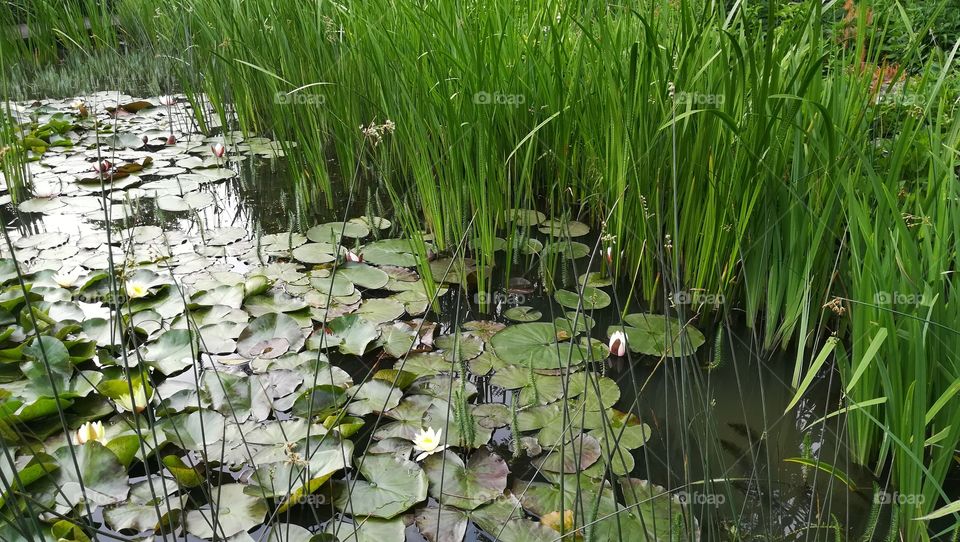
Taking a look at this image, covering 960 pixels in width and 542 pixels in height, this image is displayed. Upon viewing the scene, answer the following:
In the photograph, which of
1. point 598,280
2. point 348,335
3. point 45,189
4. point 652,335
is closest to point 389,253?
point 348,335

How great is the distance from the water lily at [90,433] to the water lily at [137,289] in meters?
0.62

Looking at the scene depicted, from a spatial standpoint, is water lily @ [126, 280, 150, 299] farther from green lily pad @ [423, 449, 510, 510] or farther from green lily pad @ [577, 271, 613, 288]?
green lily pad @ [577, 271, 613, 288]

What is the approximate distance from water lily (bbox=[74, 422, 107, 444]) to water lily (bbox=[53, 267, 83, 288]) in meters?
0.84

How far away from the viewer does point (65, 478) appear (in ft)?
4.45

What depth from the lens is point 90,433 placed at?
1420 mm

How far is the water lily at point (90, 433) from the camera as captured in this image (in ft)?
4.65

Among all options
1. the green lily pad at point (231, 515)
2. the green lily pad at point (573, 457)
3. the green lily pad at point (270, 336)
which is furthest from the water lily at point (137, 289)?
the green lily pad at point (573, 457)

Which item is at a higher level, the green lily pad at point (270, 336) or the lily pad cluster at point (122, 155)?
the lily pad cluster at point (122, 155)

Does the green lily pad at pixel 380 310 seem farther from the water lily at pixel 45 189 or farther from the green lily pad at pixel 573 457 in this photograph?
the water lily at pixel 45 189

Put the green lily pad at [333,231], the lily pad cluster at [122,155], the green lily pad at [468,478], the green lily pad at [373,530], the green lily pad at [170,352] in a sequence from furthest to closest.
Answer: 1. the lily pad cluster at [122,155]
2. the green lily pad at [333,231]
3. the green lily pad at [170,352]
4. the green lily pad at [468,478]
5. the green lily pad at [373,530]

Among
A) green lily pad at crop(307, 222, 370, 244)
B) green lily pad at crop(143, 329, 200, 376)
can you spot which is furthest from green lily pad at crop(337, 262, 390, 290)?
green lily pad at crop(143, 329, 200, 376)

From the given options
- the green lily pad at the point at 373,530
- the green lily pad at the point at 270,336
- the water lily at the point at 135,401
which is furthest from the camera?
the green lily pad at the point at 270,336

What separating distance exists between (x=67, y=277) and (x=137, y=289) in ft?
1.02

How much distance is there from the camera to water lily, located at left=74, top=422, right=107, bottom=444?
142 cm
